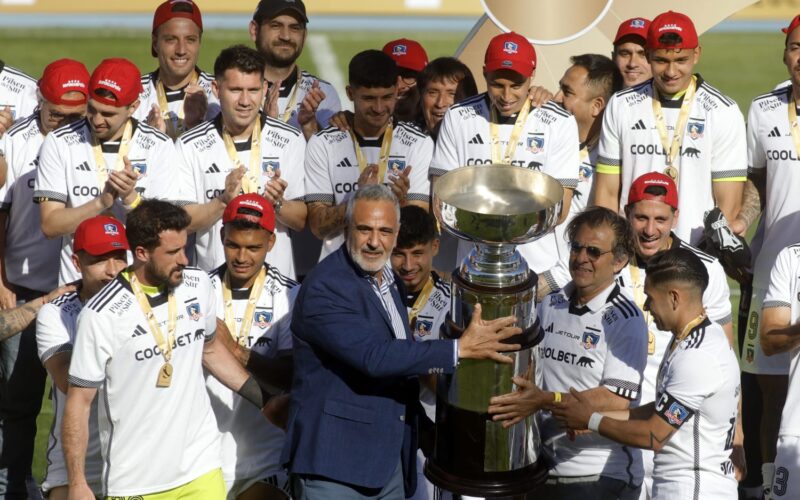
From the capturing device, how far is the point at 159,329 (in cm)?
616

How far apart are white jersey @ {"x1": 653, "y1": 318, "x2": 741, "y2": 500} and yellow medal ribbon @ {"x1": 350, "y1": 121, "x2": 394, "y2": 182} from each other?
95.6 inches

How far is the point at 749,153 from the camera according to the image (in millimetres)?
8000

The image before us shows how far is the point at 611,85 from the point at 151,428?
3589 millimetres

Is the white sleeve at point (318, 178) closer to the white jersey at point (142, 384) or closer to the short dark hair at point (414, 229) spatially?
the short dark hair at point (414, 229)

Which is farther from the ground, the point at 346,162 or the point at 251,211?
the point at 346,162

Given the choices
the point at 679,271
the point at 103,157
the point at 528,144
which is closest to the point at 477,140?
the point at 528,144

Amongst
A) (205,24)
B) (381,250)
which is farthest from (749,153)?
(205,24)

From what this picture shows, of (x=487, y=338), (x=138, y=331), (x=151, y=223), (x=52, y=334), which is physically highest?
(x=151, y=223)

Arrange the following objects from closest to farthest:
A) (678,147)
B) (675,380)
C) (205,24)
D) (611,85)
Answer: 1. (675,380)
2. (678,147)
3. (611,85)
4. (205,24)

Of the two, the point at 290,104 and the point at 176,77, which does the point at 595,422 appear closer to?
the point at 290,104

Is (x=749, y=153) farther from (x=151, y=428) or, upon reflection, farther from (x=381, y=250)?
(x=151, y=428)

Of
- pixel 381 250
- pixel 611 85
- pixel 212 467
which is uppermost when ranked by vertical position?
pixel 611 85

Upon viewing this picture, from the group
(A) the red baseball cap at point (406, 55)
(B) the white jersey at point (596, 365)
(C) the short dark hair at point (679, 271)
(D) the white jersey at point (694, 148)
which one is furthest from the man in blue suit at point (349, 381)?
(A) the red baseball cap at point (406, 55)

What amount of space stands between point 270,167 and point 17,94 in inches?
68.9
